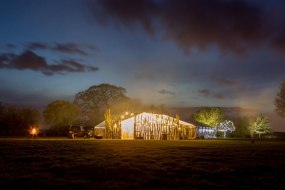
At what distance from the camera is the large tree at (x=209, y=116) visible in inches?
2995

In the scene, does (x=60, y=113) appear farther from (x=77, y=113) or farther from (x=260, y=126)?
(x=260, y=126)

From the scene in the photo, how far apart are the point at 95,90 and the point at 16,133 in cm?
1602

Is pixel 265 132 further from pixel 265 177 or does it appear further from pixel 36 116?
pixel 265 177

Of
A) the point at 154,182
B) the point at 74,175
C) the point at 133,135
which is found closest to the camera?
the point at 154,182

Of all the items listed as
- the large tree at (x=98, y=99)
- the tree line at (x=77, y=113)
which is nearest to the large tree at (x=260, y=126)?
the tree line at (x=77, y=113)

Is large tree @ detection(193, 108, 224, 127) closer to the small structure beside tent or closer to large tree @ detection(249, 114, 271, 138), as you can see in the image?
large tree @ detection(249, 114, 271, 138)

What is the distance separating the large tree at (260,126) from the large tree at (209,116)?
6877 millimetres

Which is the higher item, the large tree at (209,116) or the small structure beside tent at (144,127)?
the large tree at (209,116)

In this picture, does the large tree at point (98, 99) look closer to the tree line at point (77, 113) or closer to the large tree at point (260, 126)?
the tree line at point (77, 113)

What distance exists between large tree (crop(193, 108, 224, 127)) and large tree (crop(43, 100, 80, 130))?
25.7m

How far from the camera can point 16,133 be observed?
6119 centimetres

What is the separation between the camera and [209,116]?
76938 mm

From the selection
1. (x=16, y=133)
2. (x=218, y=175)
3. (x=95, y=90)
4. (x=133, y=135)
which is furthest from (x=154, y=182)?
(x=95, y=90)

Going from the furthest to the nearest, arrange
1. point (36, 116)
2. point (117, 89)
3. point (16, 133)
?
1. point (117, 89)
2. point (36, 116)
3. point (16, 133)
